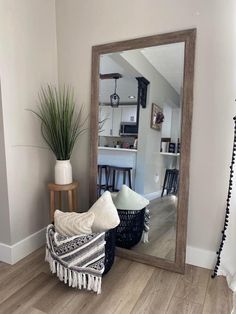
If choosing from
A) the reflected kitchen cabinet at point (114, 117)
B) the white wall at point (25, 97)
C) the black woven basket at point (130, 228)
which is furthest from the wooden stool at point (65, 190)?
the reflected kitchen cabinet at point (114, 117)

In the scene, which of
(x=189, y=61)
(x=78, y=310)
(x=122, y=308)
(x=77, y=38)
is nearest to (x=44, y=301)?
(x=78, y=310)

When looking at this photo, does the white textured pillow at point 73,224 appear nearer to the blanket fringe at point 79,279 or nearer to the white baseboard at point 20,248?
the blanket fringe at point 79,279

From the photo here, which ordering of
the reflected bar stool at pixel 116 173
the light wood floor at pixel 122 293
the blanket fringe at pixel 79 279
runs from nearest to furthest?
the light wood floor at pixel 122 293 < the blanket fringe at pixel 79 279 < the reflected bar stool at pixel 116 173

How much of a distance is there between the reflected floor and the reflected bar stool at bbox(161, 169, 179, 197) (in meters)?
0.06

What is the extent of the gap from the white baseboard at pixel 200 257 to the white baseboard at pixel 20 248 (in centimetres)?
133

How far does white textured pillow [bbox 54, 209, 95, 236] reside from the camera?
1.60m

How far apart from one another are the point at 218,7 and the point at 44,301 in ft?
7.53

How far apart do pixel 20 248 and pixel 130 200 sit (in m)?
1.02

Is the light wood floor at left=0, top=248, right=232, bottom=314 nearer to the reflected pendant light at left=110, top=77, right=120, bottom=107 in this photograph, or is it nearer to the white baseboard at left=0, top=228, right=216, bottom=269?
the white baseboard at left=0, top=228, right=216, bottom=269

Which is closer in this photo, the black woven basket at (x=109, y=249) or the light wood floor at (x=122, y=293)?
the light wood floor at (x=122, y=293)

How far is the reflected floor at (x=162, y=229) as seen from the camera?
6.12 ft

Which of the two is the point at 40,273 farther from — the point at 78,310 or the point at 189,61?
the point at 189,61

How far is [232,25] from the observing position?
1605 millimetres

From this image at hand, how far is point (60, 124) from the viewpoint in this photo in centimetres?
196
